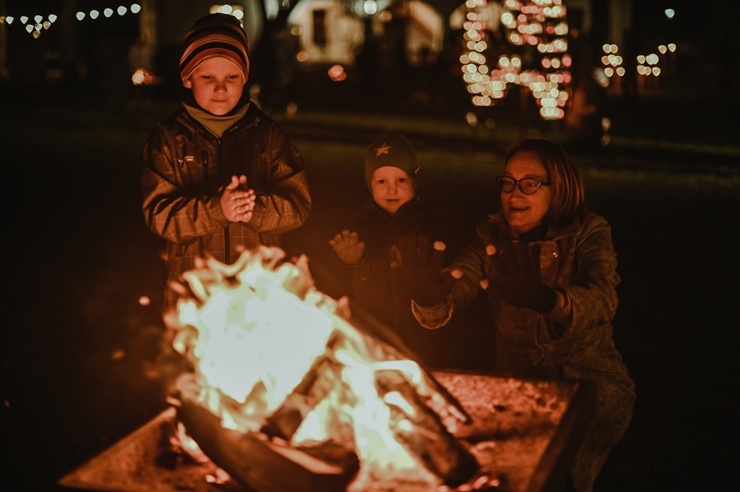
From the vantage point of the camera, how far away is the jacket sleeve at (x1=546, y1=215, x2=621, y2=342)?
3293 millimetres

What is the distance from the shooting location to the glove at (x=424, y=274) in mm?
3451

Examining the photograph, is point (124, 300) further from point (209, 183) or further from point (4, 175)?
point (4, 175)

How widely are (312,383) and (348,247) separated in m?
1.35

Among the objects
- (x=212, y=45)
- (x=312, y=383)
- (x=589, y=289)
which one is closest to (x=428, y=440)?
(x=312, y=383)

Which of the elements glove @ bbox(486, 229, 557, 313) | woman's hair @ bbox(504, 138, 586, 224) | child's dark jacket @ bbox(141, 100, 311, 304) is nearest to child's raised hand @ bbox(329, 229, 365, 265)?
child's dark jacket @ bbox(141, 100, 311, 304)

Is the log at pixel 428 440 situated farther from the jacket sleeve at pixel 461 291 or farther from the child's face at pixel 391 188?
the child's face at pixel 391 188

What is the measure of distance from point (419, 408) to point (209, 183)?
57.7 inches

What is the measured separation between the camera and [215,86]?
3.84 m

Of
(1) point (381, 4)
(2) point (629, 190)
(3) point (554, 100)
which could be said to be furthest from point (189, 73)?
(1) point (381, 4)

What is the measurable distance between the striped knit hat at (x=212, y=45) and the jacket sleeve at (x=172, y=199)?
0.27m

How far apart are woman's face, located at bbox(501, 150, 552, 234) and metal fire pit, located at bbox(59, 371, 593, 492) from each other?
671mm

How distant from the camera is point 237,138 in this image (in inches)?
155

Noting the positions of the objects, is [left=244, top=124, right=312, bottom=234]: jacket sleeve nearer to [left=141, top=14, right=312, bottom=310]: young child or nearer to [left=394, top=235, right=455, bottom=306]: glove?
[left=141, top=14, right=312, bottom=310]: young child

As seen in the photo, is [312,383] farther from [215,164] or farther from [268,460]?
[215,164]
